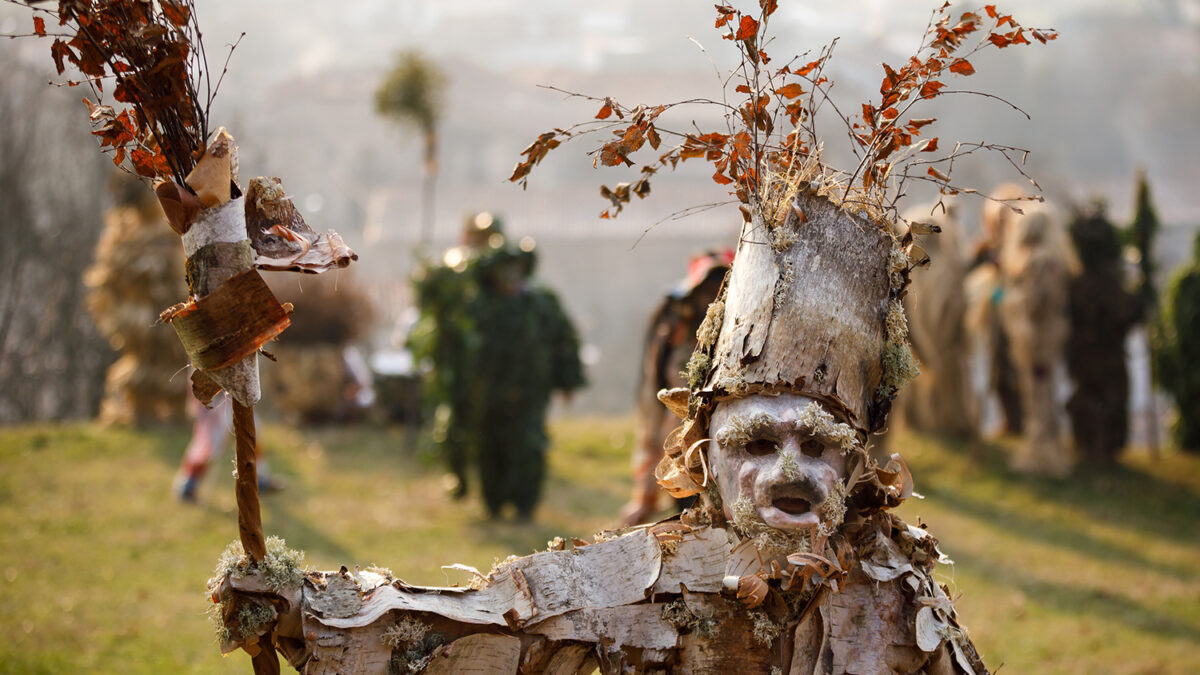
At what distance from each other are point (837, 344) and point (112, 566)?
5429mm

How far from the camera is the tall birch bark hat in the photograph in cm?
219

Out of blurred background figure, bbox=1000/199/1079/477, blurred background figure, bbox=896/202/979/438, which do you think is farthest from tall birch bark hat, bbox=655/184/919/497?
blurred background figure, bbox=896/202/979/438

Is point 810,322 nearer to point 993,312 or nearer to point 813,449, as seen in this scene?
point 813,449

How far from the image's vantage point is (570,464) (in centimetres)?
955

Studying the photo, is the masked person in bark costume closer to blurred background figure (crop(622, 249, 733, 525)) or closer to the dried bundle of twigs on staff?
the dried bundle of twigs on staff

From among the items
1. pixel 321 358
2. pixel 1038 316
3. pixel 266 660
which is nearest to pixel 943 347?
pixel 1038 316

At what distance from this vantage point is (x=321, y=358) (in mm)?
10648

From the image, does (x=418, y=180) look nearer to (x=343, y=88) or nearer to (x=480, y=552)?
(x=343, y=88)

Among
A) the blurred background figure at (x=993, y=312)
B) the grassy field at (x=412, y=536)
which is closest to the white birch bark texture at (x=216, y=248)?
the grassy field at (x=412, y=536)

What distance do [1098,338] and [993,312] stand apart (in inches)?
33.8

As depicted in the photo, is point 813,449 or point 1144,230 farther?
point 1144,230

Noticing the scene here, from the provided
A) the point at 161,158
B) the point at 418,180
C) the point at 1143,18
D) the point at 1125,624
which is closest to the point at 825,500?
the point at 161,158

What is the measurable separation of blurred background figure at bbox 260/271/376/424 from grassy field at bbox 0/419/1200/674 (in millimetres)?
437

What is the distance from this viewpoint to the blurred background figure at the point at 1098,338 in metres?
8.52
